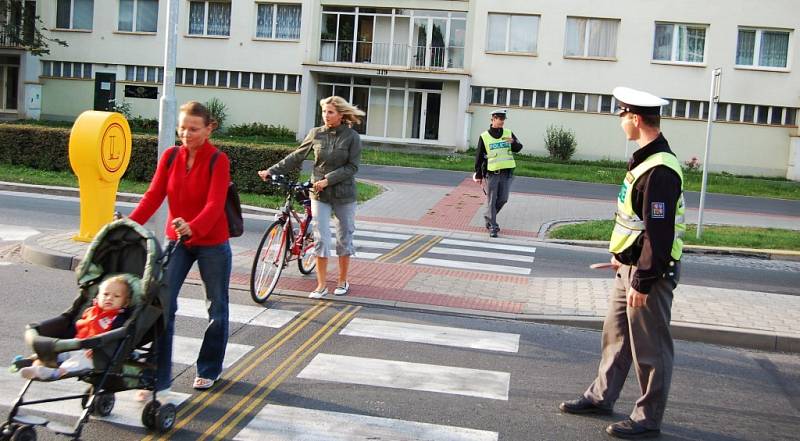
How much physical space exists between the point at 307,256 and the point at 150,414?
15.9 ft

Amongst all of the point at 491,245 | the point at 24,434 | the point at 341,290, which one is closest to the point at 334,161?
the point at 341,290

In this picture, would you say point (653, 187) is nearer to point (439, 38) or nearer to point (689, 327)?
point (689, 327)

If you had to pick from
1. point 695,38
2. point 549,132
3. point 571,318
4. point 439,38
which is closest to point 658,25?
point 695,38

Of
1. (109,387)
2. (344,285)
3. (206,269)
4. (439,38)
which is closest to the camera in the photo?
(109,387)

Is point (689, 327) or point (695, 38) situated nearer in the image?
point (689, 327)

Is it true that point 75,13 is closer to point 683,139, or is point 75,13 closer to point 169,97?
point 683,139

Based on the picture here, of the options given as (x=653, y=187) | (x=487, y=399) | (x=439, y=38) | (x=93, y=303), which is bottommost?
(x=487, y=399)

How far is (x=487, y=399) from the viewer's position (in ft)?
20.0

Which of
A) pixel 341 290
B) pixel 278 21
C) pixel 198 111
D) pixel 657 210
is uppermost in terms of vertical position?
pixel 278 21

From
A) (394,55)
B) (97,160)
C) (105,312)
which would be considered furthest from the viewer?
(394,55)

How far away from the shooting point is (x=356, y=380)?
633 centimetres

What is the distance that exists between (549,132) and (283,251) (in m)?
27.9

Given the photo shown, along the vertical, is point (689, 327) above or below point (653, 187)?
below

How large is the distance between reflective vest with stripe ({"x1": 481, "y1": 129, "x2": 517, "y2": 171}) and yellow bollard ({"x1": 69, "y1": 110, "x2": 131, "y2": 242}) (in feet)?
19.2
